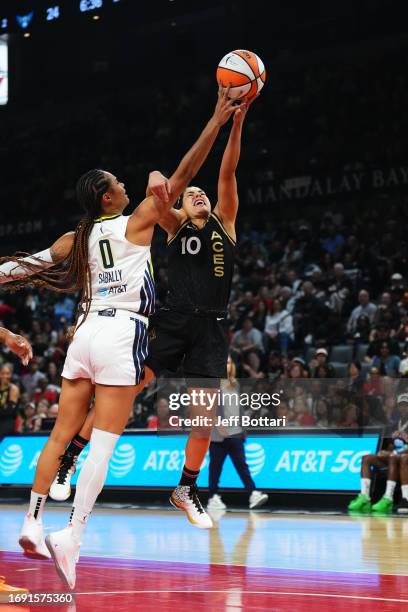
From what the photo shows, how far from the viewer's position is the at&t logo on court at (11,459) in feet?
52.0

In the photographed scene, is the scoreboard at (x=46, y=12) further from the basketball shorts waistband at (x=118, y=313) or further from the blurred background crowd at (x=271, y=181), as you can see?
the basketball shorts waistband at (x=118, y=313)

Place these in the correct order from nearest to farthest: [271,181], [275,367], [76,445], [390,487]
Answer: [76,445] < [390,487] < [275,367] < [271,181]

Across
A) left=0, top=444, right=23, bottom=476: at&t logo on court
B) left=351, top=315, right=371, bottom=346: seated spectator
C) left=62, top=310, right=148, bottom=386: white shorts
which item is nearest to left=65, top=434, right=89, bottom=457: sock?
left=62, top=310, right=148, bottom=386: white shorts

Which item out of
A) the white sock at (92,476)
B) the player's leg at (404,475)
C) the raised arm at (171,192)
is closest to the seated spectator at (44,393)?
the player's leg at (404,475)

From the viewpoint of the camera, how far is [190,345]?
729 centimetres

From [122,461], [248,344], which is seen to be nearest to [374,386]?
[122,461]

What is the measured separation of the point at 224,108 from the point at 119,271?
4.09ft

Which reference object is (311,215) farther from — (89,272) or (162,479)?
(89,272)

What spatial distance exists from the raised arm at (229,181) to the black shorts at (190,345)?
2.45 feet

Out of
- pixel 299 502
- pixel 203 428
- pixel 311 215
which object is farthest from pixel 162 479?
pixel 311 215

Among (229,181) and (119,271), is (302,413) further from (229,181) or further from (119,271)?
(119,271)

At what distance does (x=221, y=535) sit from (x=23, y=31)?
10.3 meters

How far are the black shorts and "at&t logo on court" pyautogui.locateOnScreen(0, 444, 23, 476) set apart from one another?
9.18 m

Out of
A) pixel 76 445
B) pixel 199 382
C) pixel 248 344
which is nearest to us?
pixel 76 445
